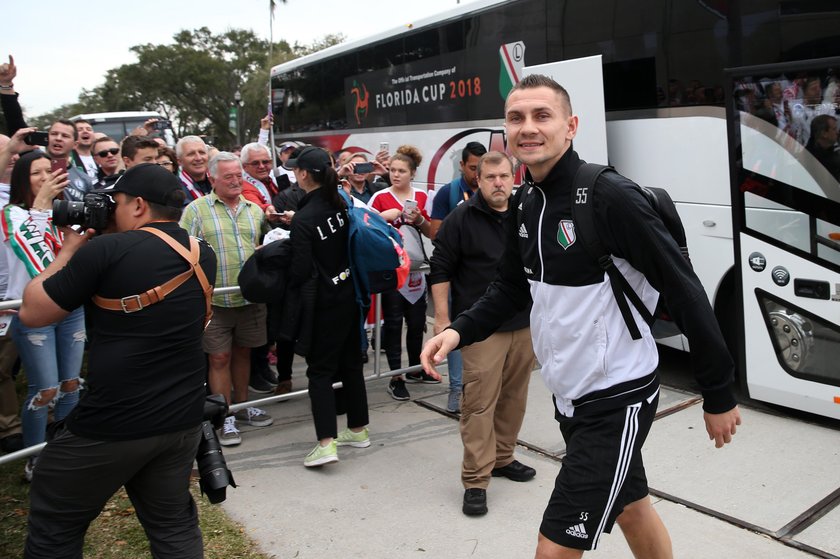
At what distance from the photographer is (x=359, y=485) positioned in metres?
4.65

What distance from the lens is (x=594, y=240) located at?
2.46 meters

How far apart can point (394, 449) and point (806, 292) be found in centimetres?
294

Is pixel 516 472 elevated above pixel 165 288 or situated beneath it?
situated beneath

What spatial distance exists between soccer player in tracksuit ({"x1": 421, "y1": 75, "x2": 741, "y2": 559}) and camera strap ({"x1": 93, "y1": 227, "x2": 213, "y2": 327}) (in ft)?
3.24

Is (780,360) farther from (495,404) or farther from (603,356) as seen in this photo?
(603,356)

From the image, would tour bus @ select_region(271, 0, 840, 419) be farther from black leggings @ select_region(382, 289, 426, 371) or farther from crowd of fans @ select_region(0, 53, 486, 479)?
black leggings @ select_region(382, 289, 426, 371)

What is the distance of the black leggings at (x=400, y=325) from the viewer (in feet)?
21.8

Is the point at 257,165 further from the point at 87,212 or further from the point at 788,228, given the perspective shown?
the point at 788,228

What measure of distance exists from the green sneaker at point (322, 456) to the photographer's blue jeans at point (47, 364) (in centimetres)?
151

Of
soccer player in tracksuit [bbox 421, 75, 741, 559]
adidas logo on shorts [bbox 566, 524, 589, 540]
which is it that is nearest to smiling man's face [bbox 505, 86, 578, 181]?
soccer player in tracksuit [bbox 421, 75, 741, 559]

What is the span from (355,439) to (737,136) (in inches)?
134

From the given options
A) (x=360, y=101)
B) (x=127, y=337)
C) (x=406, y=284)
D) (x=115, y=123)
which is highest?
(x=115, y=123)

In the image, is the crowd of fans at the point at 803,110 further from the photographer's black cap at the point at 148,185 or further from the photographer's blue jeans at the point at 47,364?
the photographer's blue jeans at the point at 47,364

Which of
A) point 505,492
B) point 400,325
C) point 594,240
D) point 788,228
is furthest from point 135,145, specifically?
point 788,228
